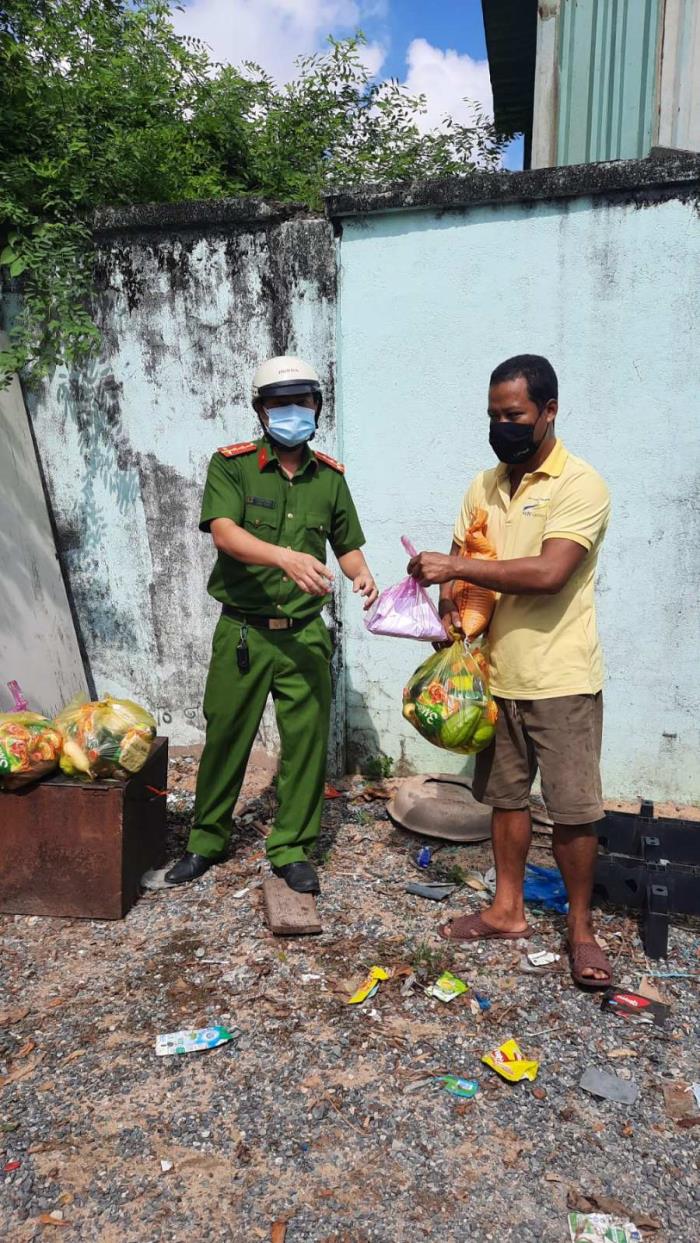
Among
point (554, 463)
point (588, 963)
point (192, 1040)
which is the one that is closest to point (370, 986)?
point (192, 1040)

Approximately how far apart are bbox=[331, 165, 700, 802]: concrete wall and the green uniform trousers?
1035 millimetres

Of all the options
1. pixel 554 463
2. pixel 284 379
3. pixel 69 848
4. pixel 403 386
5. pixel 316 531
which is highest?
pixel 403 386

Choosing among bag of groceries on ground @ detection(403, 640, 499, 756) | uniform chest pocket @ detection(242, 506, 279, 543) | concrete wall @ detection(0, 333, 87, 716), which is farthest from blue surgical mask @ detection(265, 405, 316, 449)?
concrete wall @ detection(0, 333, 87, 716)

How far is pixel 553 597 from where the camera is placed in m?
2.79

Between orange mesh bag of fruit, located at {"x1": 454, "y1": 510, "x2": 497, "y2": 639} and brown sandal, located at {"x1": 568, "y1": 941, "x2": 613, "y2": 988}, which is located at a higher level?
orange mesh bag of fruit, located at {"x1": 454, "y1": 510, "x2": 497, "y2": 639}

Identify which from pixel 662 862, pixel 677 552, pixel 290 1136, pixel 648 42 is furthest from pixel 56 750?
pixel 648 42

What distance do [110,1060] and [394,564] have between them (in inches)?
104

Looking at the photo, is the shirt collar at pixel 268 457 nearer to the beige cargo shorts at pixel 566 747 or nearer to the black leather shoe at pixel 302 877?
the beige cargo shorts at pixel 566 747

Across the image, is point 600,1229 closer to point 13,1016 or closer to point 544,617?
point 544,617

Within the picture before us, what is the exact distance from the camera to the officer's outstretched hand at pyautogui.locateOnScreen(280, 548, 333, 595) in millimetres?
2920

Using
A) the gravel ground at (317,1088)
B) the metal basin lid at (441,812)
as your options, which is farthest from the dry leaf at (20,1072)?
the metal basin lid at (441,812)

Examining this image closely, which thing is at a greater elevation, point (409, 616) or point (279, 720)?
point (409, 616)

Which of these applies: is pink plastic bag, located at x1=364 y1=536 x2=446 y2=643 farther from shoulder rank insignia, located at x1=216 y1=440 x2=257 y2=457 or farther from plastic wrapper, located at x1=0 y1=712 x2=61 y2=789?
plastic wrapper, located at x1=0 y1=712 x2=61 y2=789

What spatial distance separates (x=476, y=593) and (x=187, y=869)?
69.2 inches
